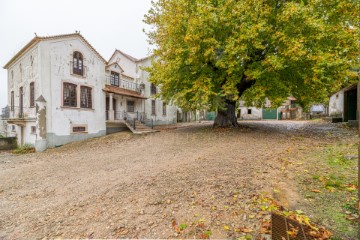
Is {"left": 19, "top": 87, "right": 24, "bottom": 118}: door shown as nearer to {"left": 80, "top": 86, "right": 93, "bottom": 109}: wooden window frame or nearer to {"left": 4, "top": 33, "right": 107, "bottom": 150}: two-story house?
{"left": 4, "top": 33, "right": 107, "bottom": 150}: two-story house

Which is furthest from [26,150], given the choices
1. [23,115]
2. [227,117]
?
[227,117]

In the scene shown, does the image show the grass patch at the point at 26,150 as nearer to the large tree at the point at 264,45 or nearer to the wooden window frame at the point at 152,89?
the large tree at the point at 264,45

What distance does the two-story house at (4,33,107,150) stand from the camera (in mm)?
13688

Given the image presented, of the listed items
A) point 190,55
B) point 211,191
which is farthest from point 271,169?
point 190,55

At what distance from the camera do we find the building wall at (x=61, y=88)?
13.8 metres

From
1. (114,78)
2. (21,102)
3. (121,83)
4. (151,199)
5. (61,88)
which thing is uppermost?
(114,78)

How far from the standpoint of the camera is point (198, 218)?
3.34m

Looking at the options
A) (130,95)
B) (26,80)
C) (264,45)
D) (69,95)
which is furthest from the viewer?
(130,95)

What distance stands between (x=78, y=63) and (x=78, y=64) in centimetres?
9

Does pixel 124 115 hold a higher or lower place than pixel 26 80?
lower

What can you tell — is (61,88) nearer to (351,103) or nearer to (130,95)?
(130,95)

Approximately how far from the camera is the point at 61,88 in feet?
47.6

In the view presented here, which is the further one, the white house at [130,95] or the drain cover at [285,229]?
the white house at [130,95]

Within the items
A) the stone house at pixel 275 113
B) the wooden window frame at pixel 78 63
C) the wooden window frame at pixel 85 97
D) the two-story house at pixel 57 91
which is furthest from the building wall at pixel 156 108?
the stone house at pixel 275 113
